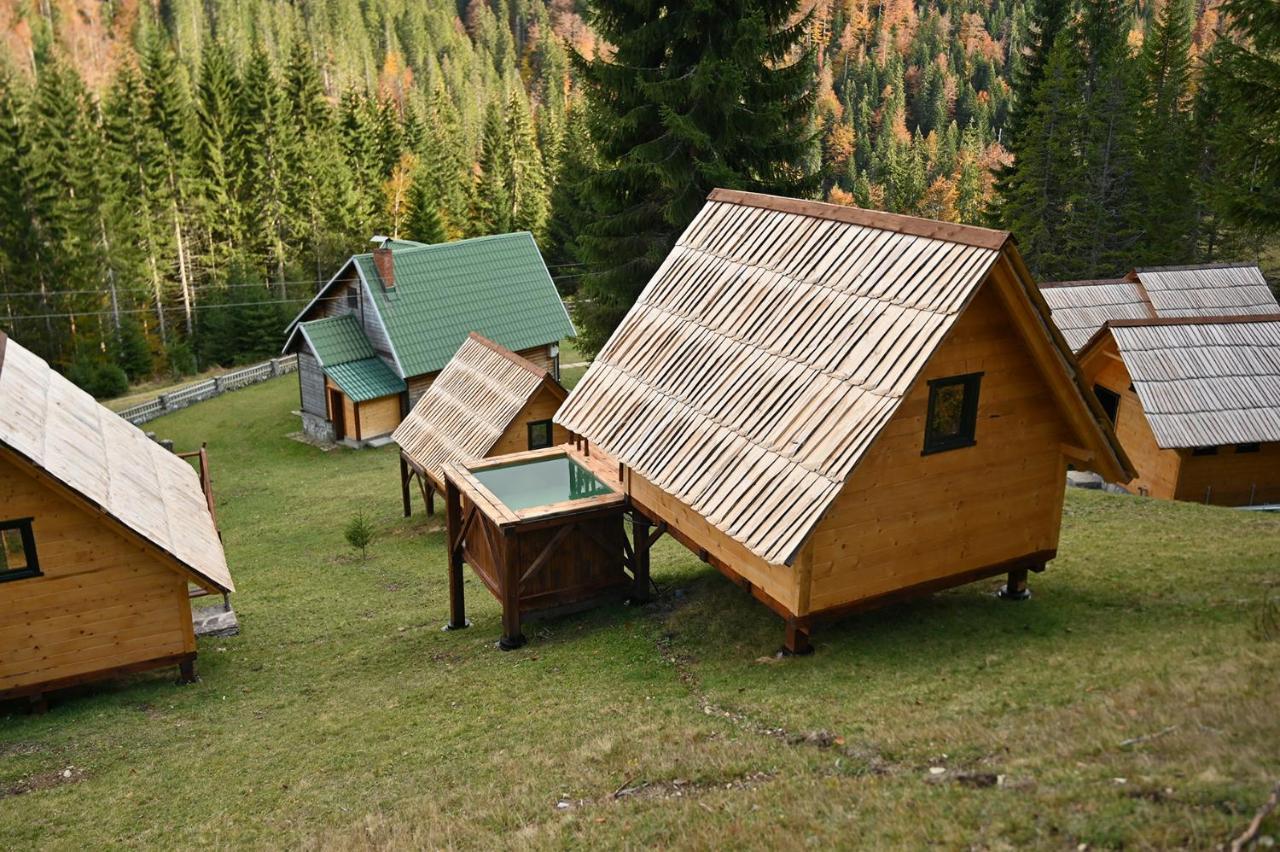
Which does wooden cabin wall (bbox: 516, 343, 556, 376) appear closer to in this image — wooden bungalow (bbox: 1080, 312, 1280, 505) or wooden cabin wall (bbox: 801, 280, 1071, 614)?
wooden bungalow (bbox: 1080, 312, 1280, 505)

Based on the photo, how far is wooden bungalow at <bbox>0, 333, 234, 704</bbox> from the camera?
48.2ft

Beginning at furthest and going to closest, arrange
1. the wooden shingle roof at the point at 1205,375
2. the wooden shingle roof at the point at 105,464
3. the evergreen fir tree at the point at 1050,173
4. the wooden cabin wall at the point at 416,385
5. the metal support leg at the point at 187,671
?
the evergreen fir tree at the point at 1050,173
the wooden cabin wall at the point at 416,385
the wooden shingle roof at the point at 1205,375
the metal support leg at the point at 187,671
the wooden shingle roof at the point at 105,464

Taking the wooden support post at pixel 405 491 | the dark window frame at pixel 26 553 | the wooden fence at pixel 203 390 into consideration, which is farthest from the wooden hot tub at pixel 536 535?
the wooden fence at pixel 203 390

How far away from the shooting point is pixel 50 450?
15.3 metres

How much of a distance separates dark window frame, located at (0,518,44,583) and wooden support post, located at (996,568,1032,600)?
14896 mm

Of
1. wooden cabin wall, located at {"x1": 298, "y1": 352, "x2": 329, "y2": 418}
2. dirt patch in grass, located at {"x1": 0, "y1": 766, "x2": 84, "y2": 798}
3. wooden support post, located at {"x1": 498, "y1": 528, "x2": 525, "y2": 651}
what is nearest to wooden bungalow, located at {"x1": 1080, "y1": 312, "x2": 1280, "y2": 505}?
wooden support post, located at {"x1": 498, "y1": 528, "x2": 525, "y2": 651}

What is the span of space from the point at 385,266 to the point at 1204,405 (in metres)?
29.4

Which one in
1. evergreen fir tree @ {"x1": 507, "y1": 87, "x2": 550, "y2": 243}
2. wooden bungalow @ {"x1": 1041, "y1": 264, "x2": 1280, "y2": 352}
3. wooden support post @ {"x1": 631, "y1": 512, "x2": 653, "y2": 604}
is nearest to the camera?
wooden support post @ {"x1": 631, "y1": 512, "x2": 653, "y2": 604}

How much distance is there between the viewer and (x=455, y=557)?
57.8 feet

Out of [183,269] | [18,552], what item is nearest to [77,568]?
[18,552]

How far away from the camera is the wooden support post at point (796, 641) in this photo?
13.1m

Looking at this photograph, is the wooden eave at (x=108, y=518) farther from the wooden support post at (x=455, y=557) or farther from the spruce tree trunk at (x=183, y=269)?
the spruce tree trunk at (x=183, y=269)

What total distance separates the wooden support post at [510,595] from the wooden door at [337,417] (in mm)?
25272

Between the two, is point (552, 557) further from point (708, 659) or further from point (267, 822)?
point (267, 822)
